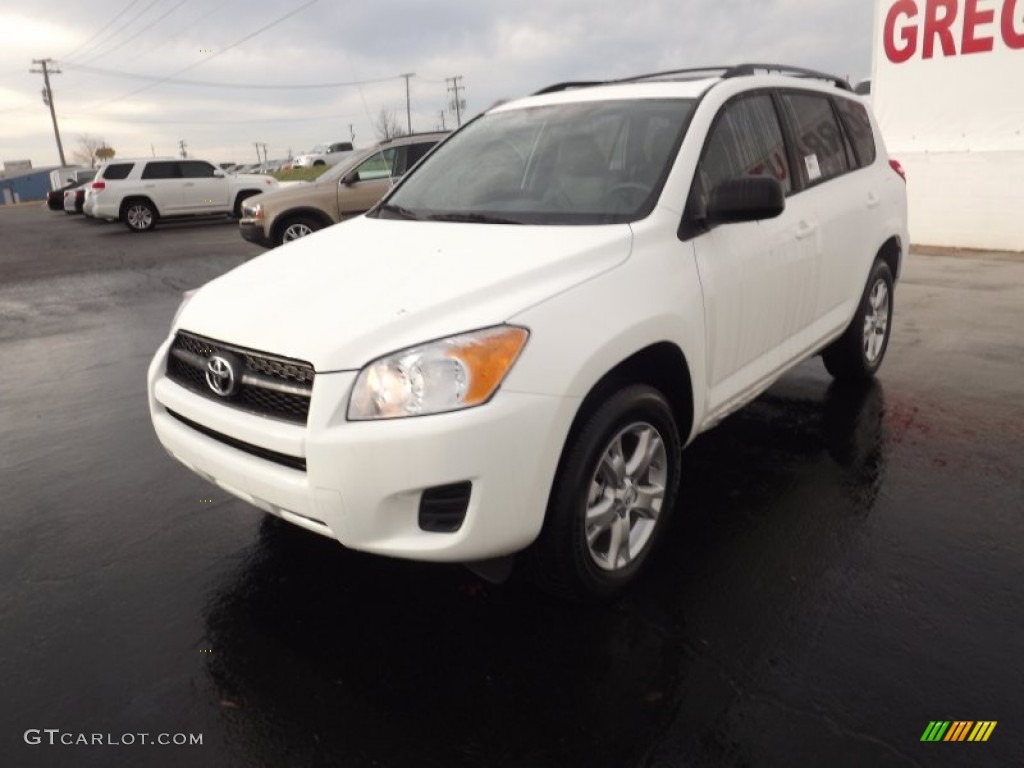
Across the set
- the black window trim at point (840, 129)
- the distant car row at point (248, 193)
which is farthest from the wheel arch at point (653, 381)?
the distant car row at point (248, 193)

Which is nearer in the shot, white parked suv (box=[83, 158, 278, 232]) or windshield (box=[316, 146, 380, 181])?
windshield (box=[316, 146, 380, 181])

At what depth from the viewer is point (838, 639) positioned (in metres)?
2.52

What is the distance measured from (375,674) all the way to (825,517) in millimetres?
2032

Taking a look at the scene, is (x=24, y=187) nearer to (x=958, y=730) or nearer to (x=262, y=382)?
(x=262, y=382)

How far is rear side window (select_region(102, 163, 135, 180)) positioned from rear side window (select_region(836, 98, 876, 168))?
64.7ft

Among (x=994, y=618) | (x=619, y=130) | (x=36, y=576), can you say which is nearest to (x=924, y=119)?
(x=619, y=130)

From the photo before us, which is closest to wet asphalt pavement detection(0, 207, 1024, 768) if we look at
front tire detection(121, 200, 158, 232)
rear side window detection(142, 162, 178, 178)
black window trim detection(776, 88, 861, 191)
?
black window trim detection(776, 88, 861, 191)

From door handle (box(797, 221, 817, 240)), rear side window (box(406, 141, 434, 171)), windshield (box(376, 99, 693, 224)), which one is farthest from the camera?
rear side window (box(406, 141, 434, 171))

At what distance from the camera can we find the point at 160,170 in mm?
20219

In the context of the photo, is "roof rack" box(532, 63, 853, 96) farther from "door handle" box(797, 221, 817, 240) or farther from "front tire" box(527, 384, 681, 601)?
"front tire" box(527, 384, 681, 601)

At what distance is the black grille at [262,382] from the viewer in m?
2.37

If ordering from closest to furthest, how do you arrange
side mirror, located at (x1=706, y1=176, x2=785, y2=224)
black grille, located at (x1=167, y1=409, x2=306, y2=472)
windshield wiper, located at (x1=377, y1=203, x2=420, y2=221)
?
1. black grille, located at (x1=167, y1=409, x2=306, y2=472)
2. side mirror, located at (x1=706, y1=176, x2=785, y2=224)
3. windshield wiper, located at (x1=377, y1=203, x2=420, y2=221)

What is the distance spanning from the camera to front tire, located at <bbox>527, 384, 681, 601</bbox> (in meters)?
2.45

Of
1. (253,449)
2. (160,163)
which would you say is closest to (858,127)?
(253,449)
